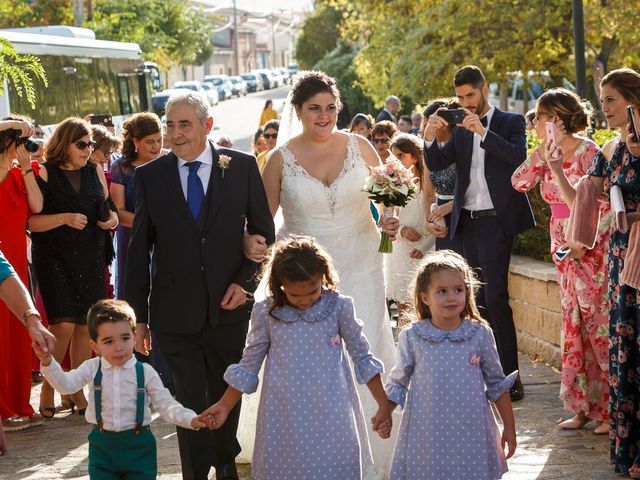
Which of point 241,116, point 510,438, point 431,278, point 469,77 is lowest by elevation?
point 510,438

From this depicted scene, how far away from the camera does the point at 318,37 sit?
182ft

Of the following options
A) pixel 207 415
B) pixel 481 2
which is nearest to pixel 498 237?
pixel 207 415

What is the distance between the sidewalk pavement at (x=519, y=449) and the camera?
276 inches

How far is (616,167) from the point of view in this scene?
663 centimetres

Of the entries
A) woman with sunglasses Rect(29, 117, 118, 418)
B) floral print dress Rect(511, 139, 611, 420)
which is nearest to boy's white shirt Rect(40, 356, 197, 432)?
floral print dress Rect(511, 139, 611, 420)

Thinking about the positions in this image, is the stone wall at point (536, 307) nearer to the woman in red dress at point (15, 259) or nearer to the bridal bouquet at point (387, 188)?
the bridal bouquet at point (387, 188)

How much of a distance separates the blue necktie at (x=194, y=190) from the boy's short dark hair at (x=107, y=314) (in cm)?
93

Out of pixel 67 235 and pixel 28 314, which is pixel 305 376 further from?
pixel 67 235

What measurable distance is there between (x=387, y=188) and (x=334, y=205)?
0.39 metres

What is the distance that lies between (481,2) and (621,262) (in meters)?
19.2

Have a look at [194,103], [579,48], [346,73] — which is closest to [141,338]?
[194,103]

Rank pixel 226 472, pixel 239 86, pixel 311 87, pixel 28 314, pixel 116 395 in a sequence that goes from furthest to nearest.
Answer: pixel 239 86, pixel 311 87, pixel 226 472, pixel 28 314, pixel 116 395

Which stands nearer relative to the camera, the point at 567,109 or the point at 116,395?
the point at 116,395

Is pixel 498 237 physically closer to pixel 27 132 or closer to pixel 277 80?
pixel 27 132
